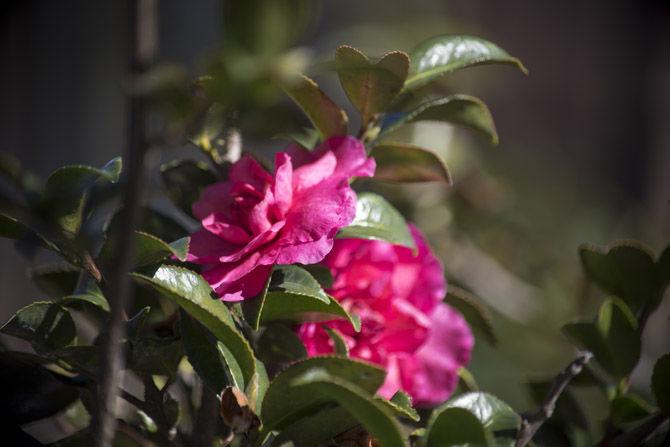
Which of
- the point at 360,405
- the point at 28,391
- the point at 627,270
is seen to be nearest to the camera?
the point at 360,405

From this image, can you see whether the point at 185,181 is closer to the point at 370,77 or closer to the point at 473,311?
the point at 370,77

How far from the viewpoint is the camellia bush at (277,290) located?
0.53 meters

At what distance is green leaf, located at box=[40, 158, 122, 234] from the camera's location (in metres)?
0.58

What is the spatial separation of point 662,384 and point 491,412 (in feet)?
0.44

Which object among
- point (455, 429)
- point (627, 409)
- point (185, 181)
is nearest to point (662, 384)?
point (627, 409)

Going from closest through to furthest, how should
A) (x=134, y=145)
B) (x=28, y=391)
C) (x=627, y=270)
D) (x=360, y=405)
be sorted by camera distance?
(x=134, y=145) → (x=360, y=405) → (x=28, y=391) → (x=627, y=270)

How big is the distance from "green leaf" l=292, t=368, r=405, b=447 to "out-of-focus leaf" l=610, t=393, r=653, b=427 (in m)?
0.26

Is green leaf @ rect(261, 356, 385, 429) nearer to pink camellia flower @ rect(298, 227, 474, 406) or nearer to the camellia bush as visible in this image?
the camellia bush

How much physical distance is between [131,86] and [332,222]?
0.72 feet

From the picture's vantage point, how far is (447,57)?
0.70 meters

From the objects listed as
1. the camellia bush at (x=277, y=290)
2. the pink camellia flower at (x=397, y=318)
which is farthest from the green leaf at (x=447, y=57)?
the pink camellia flower at (x=397, y=318)

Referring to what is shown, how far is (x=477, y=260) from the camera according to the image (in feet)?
4.96

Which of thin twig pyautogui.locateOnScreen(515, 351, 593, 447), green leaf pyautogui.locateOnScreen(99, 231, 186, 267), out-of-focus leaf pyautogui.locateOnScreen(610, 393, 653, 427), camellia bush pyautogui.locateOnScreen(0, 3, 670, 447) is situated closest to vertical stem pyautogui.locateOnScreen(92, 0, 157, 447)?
camellia bush pyautogui.locateOnScreen(0, 3, 670, 447)

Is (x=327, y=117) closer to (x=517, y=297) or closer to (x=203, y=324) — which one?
(x=203, y=324)
